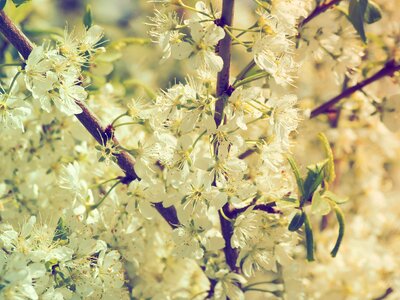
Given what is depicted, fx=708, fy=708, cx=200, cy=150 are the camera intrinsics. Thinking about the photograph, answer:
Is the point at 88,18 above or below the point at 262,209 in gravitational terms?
above

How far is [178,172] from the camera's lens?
764 millimetres

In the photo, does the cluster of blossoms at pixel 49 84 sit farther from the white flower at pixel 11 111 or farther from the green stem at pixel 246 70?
the green stem at pixel 246 70

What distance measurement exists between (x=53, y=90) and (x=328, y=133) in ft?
1.66

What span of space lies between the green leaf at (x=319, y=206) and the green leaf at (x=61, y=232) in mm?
268

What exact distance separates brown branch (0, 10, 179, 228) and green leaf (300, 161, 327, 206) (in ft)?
0.51

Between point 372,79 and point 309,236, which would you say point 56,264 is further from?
point 372,79

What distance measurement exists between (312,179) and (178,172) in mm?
145

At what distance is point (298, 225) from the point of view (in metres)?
0.75

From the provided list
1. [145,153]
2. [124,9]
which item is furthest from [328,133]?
[124,9]

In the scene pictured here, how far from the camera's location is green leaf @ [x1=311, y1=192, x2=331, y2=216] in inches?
29.4

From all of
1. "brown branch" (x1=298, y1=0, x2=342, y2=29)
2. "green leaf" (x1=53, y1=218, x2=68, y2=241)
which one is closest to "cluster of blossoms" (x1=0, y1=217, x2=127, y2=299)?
"green leaf" (x1=53, y1=218, x2=68, y2=241)

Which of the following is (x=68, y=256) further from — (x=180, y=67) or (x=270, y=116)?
(x=180, y=67)

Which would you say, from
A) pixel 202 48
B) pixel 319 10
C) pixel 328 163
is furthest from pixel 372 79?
pixel 202 48

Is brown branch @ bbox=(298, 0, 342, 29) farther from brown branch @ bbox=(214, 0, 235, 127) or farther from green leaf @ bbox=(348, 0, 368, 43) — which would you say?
brown branch @ bbox=(214, 0, 235, 127)
